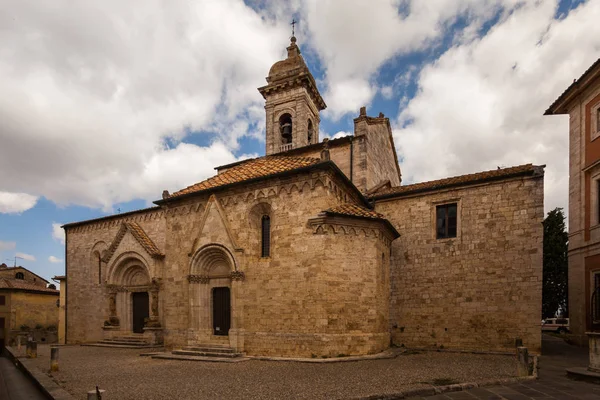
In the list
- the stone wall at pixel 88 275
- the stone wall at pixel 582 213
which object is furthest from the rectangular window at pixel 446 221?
the stone wall at pixel 88 275

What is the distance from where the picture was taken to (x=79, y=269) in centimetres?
2378

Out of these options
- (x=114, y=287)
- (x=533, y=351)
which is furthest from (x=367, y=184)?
(x=114, y=287)

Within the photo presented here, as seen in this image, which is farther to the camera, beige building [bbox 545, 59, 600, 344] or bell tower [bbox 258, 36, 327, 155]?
bell tower [bbox 258, 36, 327, 155]

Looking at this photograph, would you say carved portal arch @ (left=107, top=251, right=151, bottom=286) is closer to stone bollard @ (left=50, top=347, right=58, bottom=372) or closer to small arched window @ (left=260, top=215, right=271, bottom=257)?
stone bollard @ (left=50, top=347, right=58, bottom=372)

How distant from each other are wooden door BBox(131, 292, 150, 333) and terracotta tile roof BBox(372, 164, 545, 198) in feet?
43.9

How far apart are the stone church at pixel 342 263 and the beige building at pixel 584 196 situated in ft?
11.0

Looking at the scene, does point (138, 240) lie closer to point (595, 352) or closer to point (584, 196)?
point (595, 352)

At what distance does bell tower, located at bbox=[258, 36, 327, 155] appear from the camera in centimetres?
2384

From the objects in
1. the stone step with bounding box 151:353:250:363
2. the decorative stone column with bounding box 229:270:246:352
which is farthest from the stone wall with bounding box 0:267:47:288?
the decorative stone column with bounding box 229:270:246:352

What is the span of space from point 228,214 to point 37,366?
27.1 ft

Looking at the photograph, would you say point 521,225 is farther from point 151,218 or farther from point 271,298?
point 151,218

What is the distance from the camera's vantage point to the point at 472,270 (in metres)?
15.1

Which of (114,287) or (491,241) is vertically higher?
(491,241)

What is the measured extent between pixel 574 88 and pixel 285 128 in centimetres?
1578
